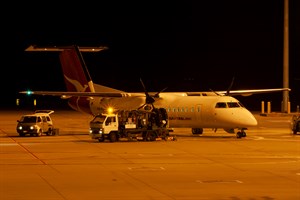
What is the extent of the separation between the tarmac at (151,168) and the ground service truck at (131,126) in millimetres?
617

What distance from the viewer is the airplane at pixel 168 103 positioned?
3416cm

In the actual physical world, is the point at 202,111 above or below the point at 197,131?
above

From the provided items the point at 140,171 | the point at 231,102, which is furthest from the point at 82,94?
the point at 140,171

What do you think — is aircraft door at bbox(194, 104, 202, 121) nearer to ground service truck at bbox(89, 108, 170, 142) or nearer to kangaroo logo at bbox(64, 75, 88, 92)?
ground service truck at bbox(89, 108, 170, 142)

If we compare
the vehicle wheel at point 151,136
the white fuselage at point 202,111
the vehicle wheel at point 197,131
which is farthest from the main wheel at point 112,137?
the vehicle wheel at point 197,131

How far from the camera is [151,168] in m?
21.2

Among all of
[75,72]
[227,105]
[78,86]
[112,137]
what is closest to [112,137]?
[112,137]

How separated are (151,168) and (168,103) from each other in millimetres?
15903

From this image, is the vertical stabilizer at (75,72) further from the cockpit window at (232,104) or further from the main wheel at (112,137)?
the cockpit window at (232,104)

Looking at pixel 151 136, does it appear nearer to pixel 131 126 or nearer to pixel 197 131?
pixel 131 126

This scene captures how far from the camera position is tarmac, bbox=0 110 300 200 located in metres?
16.1

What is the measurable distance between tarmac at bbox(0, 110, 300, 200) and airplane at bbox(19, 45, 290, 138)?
103cm

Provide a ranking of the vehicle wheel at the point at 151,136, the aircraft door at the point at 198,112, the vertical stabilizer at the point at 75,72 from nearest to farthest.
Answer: the vehicle wheel at the point at 151,136 < the aircraft door at the point at 198,112 < the vertical stabilizer at the point at 75,72

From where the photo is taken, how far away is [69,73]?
41.0m
